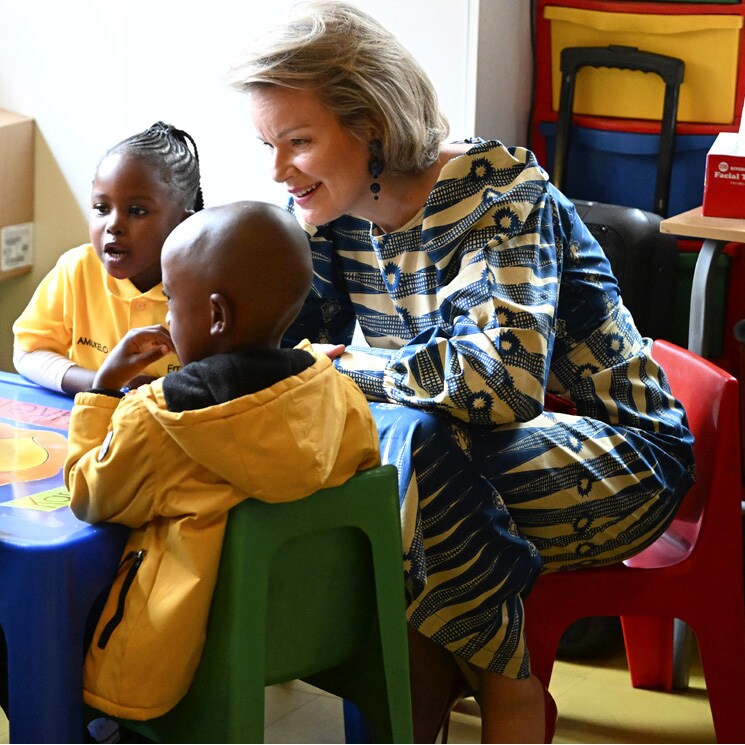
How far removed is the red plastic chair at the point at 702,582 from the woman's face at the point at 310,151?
617 mm

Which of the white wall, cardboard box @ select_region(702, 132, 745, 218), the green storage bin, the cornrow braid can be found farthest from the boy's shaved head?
the green storage bin

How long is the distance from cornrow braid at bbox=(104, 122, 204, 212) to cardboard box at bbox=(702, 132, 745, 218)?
0.95 meters

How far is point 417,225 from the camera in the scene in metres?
1.83

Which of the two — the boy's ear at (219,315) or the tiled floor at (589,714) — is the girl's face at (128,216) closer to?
the boy's ear at (219,315)

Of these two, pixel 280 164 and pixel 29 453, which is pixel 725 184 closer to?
pixel 280 164

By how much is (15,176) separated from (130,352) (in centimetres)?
165

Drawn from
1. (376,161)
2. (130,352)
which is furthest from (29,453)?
(376,161)

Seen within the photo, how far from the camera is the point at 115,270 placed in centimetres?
187

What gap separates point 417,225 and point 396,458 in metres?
0.40

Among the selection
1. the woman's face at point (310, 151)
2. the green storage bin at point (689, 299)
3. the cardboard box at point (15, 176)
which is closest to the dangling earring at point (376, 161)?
the woman's face at point (310, 151)

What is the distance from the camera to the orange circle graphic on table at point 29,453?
1.40 m

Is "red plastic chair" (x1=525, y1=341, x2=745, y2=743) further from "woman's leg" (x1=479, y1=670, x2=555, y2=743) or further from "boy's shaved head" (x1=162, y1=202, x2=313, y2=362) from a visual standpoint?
"boy's shaved head" (x1=162, y1=202, x2=313, y2=362)

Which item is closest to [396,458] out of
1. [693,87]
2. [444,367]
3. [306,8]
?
[444,367]

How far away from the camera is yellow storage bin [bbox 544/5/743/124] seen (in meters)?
2.66
